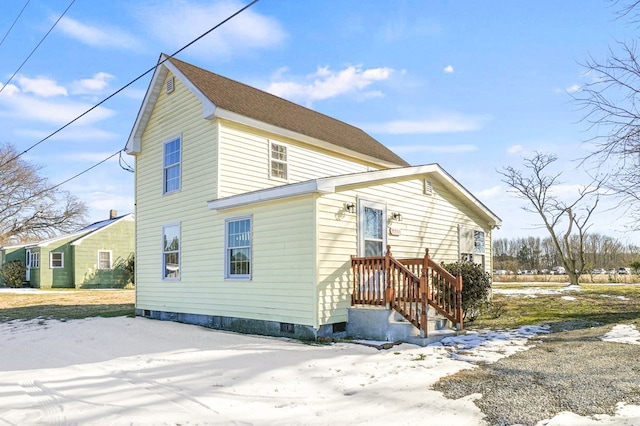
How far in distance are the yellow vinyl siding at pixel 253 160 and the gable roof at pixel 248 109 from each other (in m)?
0.38

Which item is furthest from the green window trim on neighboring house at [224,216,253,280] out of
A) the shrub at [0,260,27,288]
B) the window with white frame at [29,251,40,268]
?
the shrub at [0,260,27,288]

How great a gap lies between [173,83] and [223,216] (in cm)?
471

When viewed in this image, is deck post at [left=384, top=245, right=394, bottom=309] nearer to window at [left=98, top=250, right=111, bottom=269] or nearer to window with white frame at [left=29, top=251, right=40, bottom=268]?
window at [left=98, top=250, right=111, bottom=269]

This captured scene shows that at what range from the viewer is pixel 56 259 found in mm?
29938

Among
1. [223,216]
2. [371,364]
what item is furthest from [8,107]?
[371,364]

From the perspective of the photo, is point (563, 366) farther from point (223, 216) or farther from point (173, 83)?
point (173, 83)

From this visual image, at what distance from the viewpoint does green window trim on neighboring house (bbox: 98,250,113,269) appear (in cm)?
3073

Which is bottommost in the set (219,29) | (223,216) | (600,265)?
(600,265)

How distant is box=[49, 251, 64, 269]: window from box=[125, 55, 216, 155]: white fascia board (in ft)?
63.7

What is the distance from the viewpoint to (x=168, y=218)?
1309 cm

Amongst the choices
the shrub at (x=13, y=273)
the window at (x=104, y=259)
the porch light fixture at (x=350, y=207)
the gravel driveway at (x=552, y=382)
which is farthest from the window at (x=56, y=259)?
the gravel driveway at (x=552, y=382)

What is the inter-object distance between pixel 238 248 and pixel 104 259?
23784mm

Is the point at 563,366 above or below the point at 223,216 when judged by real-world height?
below

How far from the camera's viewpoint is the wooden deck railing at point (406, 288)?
8805mm
